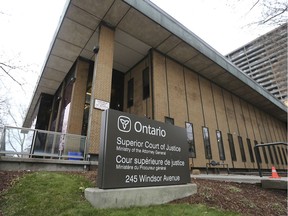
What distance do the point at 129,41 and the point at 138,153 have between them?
10700 mm

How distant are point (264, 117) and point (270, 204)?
25.4 meters

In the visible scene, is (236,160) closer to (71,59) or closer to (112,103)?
(112,103)

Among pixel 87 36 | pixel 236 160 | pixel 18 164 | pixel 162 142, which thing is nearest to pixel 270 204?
pixel 162 142

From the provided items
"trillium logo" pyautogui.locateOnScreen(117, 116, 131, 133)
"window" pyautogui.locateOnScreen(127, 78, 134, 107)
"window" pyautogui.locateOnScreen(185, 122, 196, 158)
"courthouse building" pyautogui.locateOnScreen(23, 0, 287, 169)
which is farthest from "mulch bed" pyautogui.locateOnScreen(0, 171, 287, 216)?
"window" pyautogui.locateOnScreen(127, 78, 134, 107)

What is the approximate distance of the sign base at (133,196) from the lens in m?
3.45

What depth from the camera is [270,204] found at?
487 centimetres

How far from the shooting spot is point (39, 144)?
802 centimetres

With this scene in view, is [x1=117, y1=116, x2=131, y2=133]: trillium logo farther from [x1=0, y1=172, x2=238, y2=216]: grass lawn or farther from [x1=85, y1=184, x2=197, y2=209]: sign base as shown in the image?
[x1=0, y1=172, x2=238, y2=216]: grass lawn

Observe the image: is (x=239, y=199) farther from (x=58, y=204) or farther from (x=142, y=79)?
(x=142, y=79)

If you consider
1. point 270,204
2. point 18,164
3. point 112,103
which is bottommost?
point 270,204

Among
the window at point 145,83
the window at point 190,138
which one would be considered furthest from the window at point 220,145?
the window at point 145,83

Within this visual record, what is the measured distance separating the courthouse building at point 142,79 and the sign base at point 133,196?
18.4 ft

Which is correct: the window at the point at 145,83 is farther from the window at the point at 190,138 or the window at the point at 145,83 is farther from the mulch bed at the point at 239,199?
the mulch bed at the point at 239,199

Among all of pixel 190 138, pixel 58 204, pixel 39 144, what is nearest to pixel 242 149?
pixel 190 138
